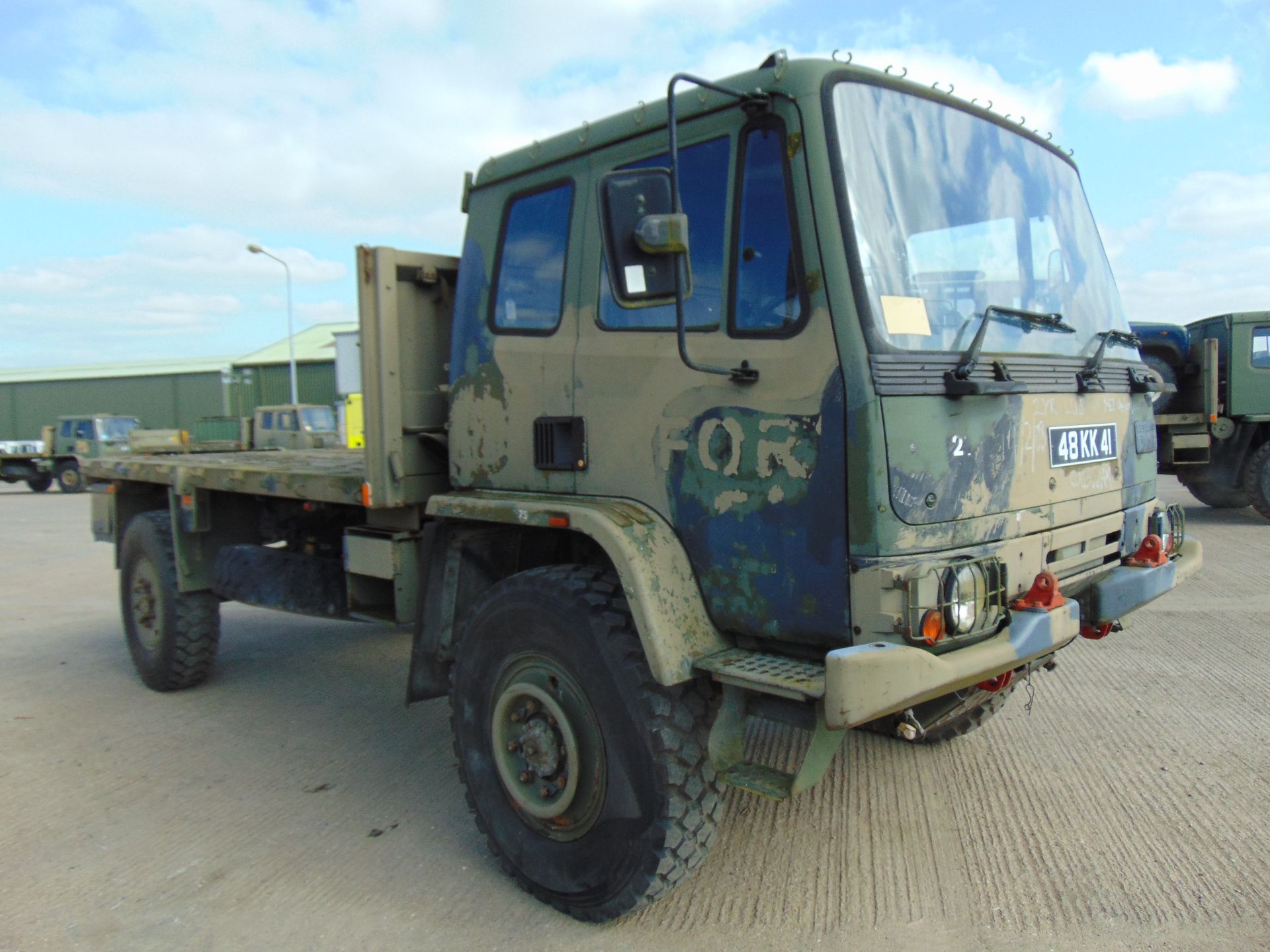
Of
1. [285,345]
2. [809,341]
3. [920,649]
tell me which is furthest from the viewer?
[285,345]

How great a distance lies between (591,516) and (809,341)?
851 mm

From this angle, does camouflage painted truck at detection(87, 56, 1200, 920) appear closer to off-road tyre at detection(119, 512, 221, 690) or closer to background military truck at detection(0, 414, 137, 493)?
off-road tyre at detection(119, 512, 221, 690)

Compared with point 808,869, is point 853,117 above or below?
above

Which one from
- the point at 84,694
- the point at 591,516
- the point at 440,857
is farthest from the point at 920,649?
the point at 84,694

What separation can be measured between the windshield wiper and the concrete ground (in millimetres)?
1660

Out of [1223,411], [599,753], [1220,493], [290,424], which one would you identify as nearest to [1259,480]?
[1220,493]

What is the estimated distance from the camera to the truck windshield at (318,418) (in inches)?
831

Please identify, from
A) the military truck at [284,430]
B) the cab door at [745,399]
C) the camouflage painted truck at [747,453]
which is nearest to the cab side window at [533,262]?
the camouflage painted truck at [747,453]

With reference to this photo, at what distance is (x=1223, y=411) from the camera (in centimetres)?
1225

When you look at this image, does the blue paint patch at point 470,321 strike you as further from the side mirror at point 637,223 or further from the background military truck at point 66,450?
the background military truck at point 66,450

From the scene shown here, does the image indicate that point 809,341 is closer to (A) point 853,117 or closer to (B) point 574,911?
(A) point 853,117

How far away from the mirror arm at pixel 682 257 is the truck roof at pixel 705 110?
0.08m

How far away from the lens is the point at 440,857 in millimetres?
3537

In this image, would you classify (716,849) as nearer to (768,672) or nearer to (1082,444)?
(768,672)
